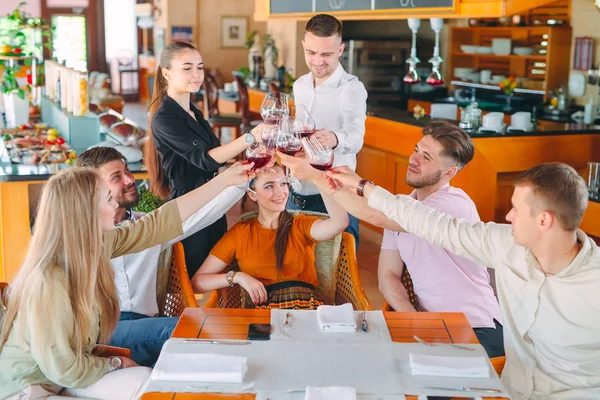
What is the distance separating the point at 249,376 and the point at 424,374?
456mm

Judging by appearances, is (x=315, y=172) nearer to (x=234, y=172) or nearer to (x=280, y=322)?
(x=234, y=172)

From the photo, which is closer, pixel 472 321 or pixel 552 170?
pixel 552 170

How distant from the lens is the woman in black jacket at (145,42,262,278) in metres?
3.45

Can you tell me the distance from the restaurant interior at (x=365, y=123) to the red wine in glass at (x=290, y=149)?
535mm

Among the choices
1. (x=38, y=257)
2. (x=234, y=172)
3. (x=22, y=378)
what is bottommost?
(x=22, y=378)

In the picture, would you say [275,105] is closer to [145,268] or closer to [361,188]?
[361,188]

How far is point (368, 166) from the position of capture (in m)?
6.74

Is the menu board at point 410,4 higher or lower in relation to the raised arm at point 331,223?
higher

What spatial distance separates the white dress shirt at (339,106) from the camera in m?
3.70

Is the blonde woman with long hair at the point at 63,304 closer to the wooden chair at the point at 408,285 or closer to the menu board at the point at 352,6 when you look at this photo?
the wooden chair at the point at 408,285

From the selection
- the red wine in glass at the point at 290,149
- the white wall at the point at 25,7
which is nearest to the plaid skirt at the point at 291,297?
the red wine in glass at the point at 290,149

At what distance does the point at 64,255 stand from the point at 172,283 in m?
0.89

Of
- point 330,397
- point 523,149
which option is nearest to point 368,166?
point 523,149

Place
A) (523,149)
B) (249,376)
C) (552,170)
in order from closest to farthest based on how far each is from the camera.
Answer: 1. (249,376)
2. (552,170)
3. (523,149)
